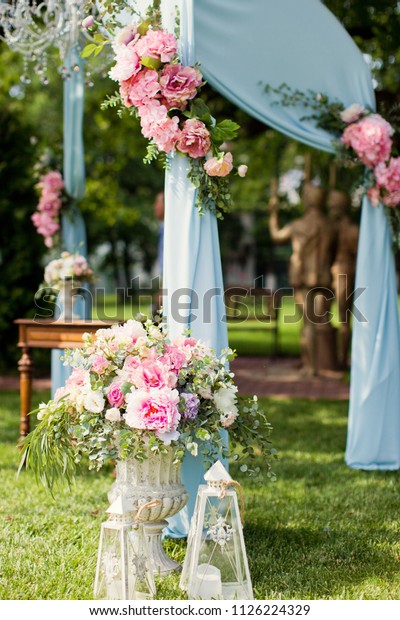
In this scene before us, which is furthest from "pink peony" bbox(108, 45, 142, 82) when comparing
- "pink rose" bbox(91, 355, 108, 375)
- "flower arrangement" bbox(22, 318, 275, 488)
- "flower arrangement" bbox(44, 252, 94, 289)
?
"flower arrangement" bbox(44, 252, 94, 289)

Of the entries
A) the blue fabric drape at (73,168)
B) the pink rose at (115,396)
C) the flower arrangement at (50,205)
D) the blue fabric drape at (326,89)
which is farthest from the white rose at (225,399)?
the flower arrangement at (50,205)

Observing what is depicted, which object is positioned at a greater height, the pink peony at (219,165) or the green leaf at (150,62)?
the green leaf at (150,62)

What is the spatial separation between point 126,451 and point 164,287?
1.25 meters

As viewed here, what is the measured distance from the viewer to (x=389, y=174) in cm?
542

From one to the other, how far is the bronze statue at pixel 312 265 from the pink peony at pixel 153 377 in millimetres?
7017

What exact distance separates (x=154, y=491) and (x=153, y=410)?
0.46 m

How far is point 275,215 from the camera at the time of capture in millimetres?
10859

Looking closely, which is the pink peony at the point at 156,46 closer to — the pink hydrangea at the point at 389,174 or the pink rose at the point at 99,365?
the pink rose at the point at 99,365

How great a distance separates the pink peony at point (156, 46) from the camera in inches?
158

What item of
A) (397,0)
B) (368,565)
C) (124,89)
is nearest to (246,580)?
(368,565)

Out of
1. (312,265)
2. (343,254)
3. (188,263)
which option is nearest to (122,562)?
(188,263)

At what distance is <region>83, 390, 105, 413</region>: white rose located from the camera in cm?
343

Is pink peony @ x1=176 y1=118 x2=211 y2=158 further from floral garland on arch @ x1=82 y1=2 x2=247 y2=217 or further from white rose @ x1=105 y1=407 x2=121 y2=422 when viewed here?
white rose @ x1=105 y1=407 x2=121 y2=422

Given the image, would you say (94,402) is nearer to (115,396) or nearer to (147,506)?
(115,396)
